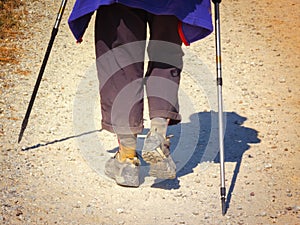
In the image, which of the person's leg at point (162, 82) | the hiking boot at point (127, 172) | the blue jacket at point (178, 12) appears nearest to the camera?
the blue jacket at point (178, 12)

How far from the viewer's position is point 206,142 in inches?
231

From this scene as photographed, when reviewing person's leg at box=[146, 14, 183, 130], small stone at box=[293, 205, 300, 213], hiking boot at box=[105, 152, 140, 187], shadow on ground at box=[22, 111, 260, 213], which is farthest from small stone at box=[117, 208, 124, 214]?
small stone at box=[293, 205, 300, 213]

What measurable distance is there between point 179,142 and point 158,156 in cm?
126

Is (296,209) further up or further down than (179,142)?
further down

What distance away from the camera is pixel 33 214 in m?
4.45

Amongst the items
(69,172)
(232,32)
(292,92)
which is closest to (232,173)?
(69,172)

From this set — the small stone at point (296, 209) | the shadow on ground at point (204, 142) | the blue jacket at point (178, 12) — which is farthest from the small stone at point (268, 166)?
the blue jacket at point (178, 12)

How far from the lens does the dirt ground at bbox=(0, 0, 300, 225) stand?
460 cm

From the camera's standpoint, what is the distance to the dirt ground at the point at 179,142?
460 cm

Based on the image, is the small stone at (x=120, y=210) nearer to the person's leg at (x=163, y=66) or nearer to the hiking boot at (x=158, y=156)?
the hiking boot at (x=158, y=156)

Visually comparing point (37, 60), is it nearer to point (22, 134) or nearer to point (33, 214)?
point (22, 134)

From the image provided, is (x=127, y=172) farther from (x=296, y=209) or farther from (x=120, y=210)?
(x=296, y=209)

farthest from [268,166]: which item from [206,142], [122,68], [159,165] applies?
[122,68]

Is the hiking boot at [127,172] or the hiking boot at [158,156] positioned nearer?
the hiking boot at [158,156]
